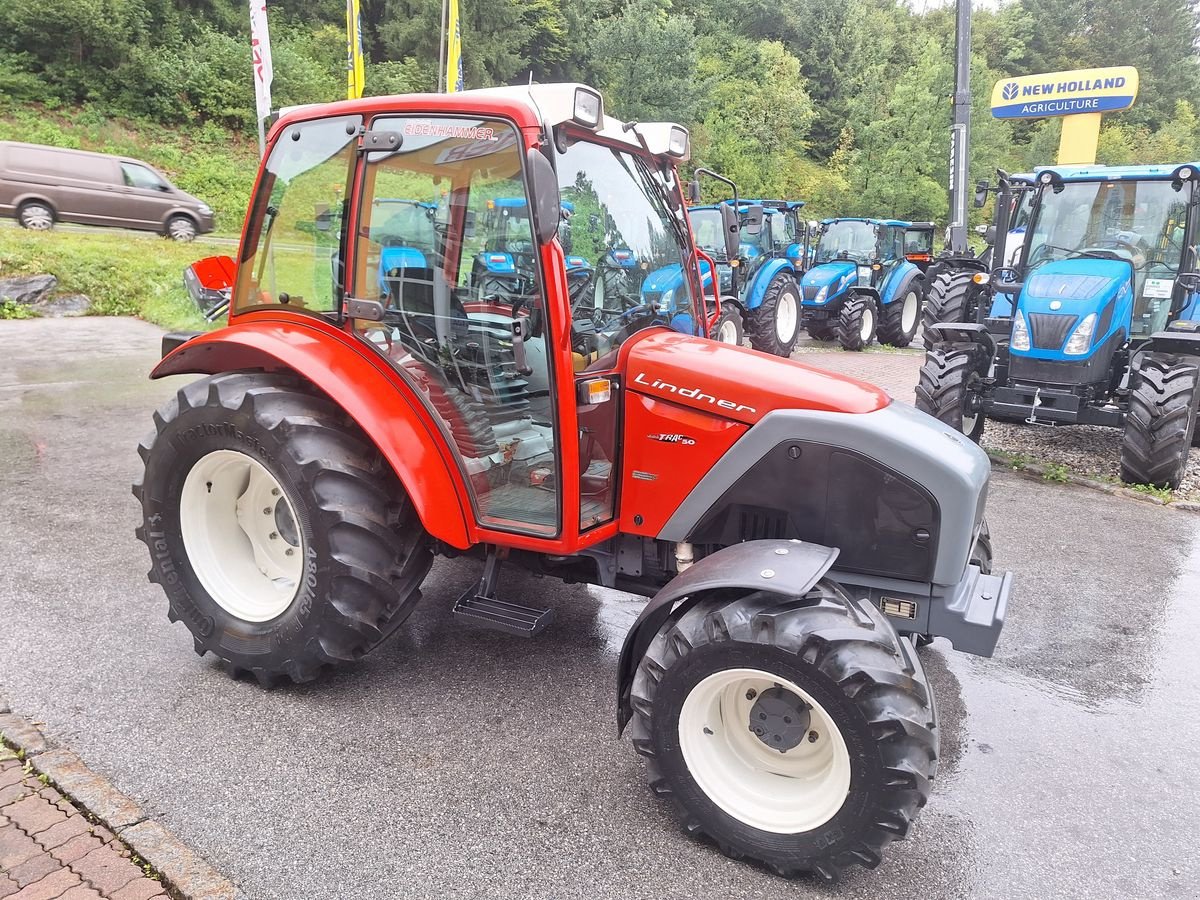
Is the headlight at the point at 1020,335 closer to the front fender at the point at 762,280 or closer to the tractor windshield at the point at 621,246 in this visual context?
the tractor windshield at the point at 621,246

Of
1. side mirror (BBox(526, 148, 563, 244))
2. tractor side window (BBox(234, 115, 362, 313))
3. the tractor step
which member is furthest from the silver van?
side mirror (BBox(526, 148, 563, 244))

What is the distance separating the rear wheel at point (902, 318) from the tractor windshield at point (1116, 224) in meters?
6.66

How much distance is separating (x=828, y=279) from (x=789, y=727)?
470 inches

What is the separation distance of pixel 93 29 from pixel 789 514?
24.7 metres

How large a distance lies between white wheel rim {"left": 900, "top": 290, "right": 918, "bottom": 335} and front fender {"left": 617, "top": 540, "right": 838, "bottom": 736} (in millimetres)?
12726

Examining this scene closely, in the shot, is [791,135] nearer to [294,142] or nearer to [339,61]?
[339,61]

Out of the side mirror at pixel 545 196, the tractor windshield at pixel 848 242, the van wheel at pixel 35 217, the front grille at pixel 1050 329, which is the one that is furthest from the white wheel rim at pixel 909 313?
the van wheel at pixel 35 217

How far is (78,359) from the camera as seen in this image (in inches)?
350

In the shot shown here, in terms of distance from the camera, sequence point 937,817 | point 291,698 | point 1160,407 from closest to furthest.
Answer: point 937,817
point 291,698
point 1160,407

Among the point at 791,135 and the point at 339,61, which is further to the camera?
the point at 791,135

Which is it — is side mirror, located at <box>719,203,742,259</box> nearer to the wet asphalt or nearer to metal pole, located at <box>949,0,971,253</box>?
the wet asphalt

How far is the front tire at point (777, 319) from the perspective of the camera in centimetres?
1163

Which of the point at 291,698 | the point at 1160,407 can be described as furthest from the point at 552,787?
the point at 1160,407

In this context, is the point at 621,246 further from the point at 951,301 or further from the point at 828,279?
the point at 828,279
